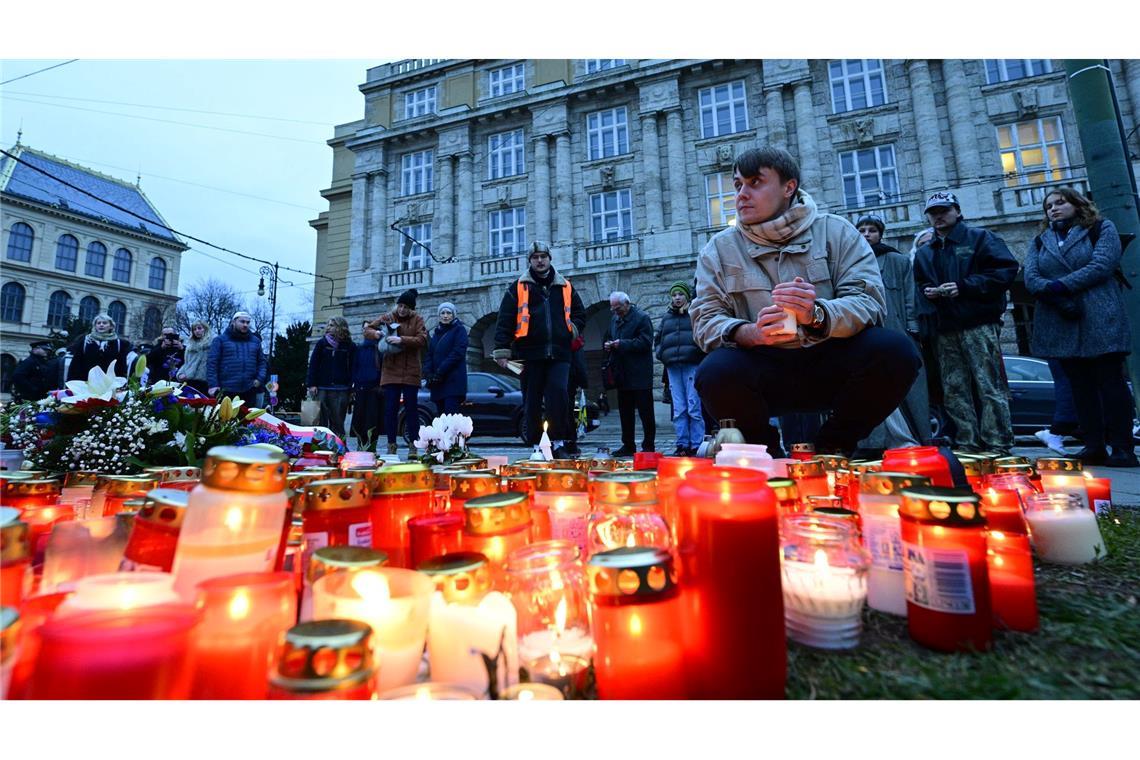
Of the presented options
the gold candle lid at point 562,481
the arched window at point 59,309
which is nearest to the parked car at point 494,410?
the gold candle lid at point 562,481

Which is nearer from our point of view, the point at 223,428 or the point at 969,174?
the point at 223,428

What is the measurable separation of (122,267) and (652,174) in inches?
1355

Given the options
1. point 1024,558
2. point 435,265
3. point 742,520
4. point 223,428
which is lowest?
point 1024,558

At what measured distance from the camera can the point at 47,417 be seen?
211 centimetres

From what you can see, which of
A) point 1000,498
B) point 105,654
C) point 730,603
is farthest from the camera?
point 1000,498

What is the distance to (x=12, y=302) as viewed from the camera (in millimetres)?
26625

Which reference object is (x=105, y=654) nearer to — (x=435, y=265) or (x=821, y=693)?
(x=821, y=693)

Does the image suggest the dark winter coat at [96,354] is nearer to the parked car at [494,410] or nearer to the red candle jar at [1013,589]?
the parked car at [494,410]

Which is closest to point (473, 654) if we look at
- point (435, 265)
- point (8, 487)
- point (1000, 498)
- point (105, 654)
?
point (105, 654)

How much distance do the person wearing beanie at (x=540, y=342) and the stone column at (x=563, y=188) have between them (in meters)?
9.90

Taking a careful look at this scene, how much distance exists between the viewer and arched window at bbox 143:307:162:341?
27.7 meters

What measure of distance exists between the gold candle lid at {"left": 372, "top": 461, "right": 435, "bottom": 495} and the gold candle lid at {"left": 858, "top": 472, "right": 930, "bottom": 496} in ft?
2.69

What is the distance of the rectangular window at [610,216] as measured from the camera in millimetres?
13492

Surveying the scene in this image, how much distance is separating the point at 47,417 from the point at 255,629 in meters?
2.50
